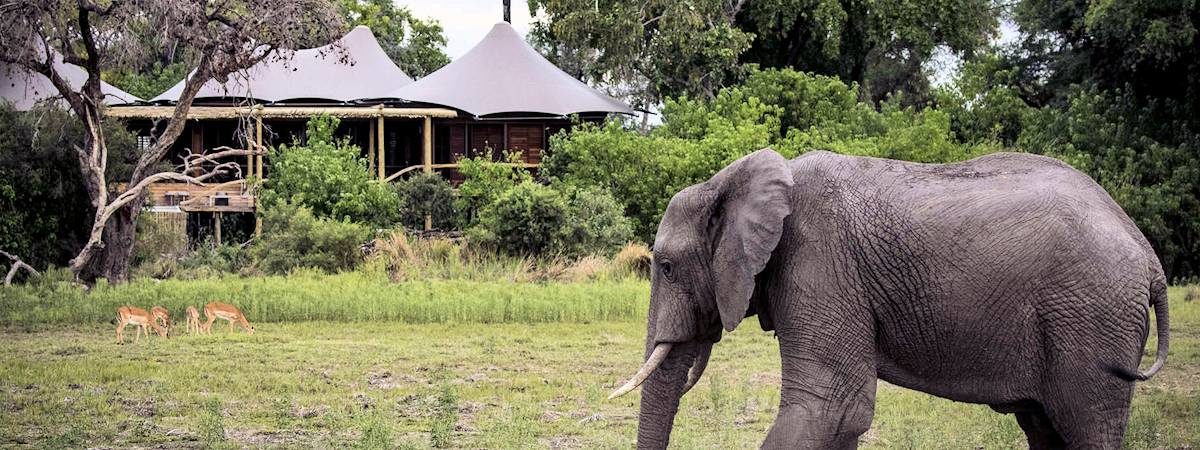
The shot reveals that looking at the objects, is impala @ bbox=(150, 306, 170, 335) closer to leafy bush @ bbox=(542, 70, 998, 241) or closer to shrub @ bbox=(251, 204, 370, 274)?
shrub @ bbox=(251, 204, 370, 274)

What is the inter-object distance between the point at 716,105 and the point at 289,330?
38.4ft

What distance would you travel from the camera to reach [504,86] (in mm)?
31266

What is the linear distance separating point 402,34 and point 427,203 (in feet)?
68.5

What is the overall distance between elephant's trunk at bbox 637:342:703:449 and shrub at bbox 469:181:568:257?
42.9 feet

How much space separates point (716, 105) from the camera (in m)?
25.2

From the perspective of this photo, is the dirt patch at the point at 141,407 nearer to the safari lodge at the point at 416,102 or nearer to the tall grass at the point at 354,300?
the tall grass at the point at 354,300

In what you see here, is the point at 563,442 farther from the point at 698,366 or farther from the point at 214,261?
the point at 214,261

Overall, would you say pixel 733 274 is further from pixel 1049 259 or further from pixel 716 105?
pixel 716 105

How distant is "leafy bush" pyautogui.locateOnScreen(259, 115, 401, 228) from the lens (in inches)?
877

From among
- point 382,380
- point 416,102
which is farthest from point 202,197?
point 382,380

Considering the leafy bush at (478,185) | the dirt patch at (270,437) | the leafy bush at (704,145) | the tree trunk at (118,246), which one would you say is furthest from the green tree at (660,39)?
the dirt patch at (270,437)

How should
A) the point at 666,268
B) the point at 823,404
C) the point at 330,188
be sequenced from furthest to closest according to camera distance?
the point at 330,188
the point at 666,268
the point at 823,404

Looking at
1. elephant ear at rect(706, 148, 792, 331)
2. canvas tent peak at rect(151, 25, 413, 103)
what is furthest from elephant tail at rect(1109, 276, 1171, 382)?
canvas tent peak at rect(151, 25, 413, 103)

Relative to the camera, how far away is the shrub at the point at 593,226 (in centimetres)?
1962
